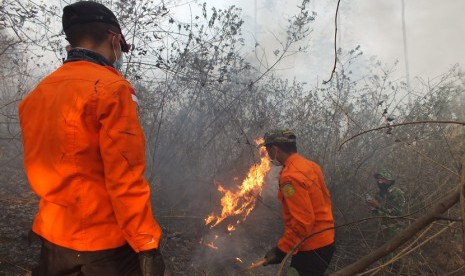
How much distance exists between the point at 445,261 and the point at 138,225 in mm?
5021

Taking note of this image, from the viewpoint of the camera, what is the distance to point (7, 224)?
407 centimetres

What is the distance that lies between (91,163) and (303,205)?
6.62 feet

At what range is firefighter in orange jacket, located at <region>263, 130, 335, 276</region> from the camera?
3.26 metres

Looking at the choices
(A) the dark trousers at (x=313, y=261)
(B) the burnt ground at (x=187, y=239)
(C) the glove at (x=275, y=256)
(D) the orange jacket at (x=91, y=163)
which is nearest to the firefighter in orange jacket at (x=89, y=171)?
(D) the orange jacket at (x=91, y=163)

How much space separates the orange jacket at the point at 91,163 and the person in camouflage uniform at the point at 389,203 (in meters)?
4.24

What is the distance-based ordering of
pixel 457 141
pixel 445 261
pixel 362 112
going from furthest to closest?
pixel 362 112
pixel 457 141
pixel 445 261

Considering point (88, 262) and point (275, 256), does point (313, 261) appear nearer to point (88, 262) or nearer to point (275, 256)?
point (275, 256)

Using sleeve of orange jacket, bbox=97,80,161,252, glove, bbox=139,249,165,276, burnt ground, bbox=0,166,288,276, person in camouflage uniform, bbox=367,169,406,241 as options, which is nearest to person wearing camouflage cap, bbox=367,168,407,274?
person in camouflage uniform, bbox=367,169,406,241

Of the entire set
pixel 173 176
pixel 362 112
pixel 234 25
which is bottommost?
pixel 173 176

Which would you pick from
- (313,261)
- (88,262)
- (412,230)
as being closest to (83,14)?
(88,262)

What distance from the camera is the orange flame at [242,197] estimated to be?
204 inches

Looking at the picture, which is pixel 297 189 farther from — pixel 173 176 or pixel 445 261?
pixel 445 261

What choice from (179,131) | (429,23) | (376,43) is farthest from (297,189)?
(376,43)

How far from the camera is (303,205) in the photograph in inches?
128
